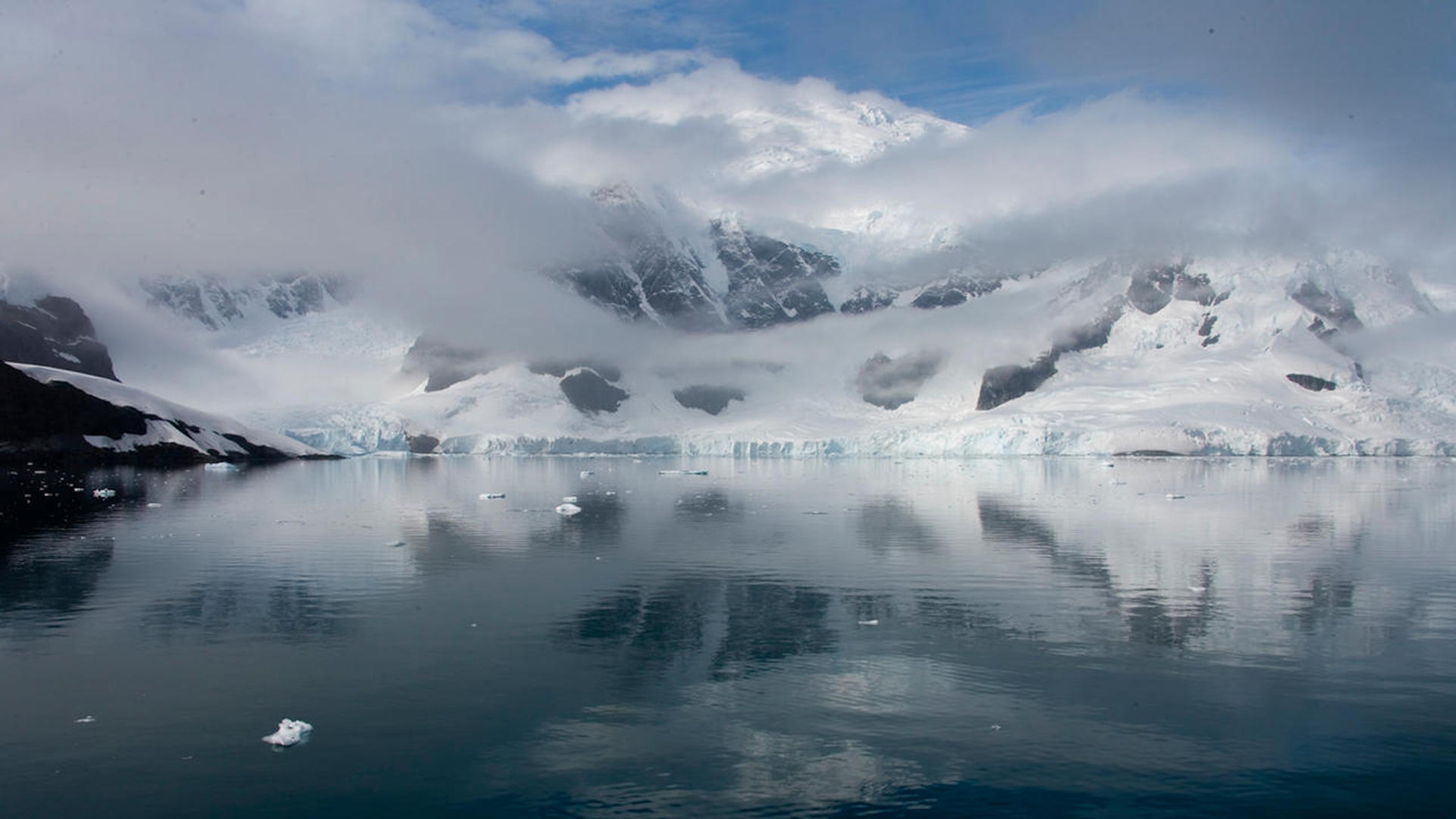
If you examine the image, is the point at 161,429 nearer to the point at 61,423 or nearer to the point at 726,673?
the point at 61,423

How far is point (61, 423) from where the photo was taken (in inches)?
4001

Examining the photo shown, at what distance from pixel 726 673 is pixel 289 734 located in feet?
22.3

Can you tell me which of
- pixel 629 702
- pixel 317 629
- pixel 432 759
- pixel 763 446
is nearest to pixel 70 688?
pixel 317 629

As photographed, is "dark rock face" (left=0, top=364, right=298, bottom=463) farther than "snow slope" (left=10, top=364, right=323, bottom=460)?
No

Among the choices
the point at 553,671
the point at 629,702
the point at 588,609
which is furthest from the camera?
the point at 588,609

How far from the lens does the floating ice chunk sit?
14031 mm

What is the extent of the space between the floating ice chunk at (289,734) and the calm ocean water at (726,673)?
0.25 metres

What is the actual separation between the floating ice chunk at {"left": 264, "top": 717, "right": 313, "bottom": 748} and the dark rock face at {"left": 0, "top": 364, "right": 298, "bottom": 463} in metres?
100

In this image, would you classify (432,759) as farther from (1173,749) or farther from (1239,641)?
(1239,641)

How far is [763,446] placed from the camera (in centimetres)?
18675

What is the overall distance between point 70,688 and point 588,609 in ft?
31.9

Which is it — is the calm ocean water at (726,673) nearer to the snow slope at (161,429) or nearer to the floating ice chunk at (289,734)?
the floating ice chunk at (289,734)

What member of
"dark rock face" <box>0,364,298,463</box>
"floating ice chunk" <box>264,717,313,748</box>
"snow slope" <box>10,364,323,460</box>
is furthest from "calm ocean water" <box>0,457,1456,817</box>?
"snow slope" <box>10,364,323,460</box>

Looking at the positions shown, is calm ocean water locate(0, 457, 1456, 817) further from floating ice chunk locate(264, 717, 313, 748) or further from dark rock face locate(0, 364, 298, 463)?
dark rock face locate(0, 364, 298, 463)
